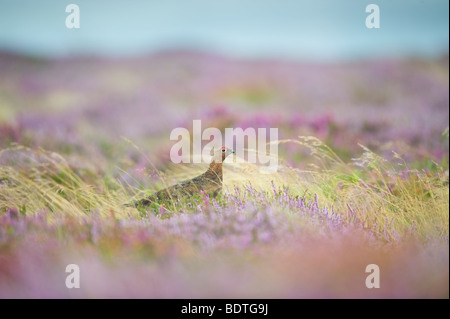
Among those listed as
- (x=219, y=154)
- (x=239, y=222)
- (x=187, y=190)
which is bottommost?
(x=239, y=222)

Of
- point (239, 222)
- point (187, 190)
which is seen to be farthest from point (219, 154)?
point (239, 222)

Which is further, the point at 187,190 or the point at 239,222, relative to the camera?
the point at 187,190

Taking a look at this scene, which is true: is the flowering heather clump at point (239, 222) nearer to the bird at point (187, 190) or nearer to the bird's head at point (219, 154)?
the bird at point (187, 190)

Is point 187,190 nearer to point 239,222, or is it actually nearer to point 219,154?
point 219,154

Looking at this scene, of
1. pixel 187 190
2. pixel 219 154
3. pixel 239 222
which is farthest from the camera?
pixel 219 154

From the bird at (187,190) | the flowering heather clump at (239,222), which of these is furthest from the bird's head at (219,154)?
the flowering heather clump at (239,222)

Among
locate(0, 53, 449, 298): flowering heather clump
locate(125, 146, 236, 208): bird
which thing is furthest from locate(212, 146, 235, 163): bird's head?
locate(0, 53, 449, 298): flowering heather clump

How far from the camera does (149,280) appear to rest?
258cm

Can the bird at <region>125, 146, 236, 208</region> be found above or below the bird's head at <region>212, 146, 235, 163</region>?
below

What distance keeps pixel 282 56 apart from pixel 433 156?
18.7 meters

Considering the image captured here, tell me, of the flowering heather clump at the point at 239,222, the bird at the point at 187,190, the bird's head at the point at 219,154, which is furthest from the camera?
the bird's head at the point at 219,154

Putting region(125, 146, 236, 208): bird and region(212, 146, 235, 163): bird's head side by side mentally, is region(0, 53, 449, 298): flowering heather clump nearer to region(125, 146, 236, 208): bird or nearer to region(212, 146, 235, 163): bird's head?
region(125, 146, 236, 208): bird

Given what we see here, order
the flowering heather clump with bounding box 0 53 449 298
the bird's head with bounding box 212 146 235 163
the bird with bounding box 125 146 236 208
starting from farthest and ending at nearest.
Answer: the bird's head with bounding box 212 146 235 163, the bird with bounding box 125 146 236 208, the flowering heather clump with bounding box 0 53 449 298

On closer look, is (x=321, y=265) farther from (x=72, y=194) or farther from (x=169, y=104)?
(x=169, y=104)
